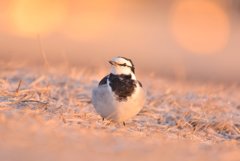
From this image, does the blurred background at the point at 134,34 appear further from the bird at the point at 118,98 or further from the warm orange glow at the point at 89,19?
the bird at the point at 118,98

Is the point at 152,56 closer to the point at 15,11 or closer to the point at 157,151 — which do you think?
the point at 15,11

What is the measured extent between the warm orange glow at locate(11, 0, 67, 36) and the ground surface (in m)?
14.7

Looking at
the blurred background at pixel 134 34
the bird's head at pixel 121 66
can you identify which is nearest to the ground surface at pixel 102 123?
the bird's head at pixel 121 66

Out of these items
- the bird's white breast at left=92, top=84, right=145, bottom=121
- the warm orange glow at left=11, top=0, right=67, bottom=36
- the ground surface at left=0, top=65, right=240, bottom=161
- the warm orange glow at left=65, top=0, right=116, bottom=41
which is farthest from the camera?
the warm orange glow at left=11, top=0, right=67, bottom=36

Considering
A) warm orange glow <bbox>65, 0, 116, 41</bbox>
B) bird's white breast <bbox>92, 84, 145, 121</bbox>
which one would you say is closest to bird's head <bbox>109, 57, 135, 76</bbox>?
bird's white breast <bbox>92, 84, 145, 121</bbox>

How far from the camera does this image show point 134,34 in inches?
1056

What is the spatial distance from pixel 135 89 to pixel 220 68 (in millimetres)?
12721

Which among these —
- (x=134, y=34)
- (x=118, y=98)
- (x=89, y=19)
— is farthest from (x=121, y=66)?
(x=89, y=19)

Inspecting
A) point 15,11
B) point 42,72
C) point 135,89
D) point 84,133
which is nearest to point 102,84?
point 135,89

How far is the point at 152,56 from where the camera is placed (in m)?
21.3

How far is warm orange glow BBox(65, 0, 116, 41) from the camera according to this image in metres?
25.8

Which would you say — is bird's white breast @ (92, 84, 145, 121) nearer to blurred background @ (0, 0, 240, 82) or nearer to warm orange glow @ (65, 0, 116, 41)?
blurred background @ (0, 0, 240, 82)

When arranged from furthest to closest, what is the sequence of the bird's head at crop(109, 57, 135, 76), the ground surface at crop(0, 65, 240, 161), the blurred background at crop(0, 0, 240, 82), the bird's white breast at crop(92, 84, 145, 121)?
the blurred background at crop(0, 0, 240, 82) < the bird's head at crop(109, 57, 135, 76) < the bird's white breast at crop(92, 84, 145, 121) < the ground surface at crop(0, 65, 240, 161)

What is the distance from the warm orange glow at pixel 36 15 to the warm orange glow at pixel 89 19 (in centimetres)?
62
